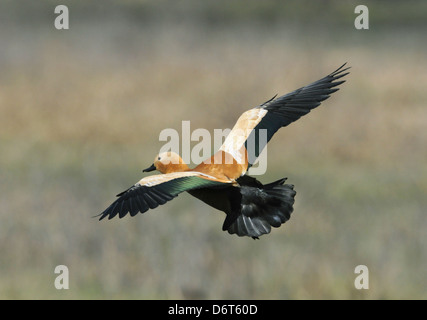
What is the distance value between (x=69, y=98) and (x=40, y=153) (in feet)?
5.83

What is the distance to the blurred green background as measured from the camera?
696cm

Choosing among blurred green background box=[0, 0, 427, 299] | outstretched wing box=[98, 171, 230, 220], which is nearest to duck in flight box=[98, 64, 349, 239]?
outstretched wing box=[98, 171, 230, 220]

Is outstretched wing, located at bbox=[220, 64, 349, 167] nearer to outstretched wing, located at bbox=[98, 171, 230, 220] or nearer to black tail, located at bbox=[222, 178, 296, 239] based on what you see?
black tail, located at bbox=[222, 178, 296, 239]

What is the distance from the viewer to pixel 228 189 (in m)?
1.79

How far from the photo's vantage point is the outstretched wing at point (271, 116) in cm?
197

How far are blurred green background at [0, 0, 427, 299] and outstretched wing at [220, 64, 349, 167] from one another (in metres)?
2.49

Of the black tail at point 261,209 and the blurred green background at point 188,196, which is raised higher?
the blurred green background at point 188,196

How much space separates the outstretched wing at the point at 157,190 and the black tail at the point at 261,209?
0.10 m

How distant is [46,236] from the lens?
7.23 meters

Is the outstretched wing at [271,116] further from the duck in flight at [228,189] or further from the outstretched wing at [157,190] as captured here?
the outstretched wing at [157,190]

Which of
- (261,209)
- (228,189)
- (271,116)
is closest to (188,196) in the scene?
(271,116)

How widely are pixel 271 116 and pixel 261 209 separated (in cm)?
38

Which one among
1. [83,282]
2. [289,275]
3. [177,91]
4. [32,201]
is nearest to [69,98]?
[177,91]

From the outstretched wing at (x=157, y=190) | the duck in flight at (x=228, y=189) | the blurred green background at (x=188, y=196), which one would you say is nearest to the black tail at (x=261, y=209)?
the duck in flight at (x=228, y=189)
